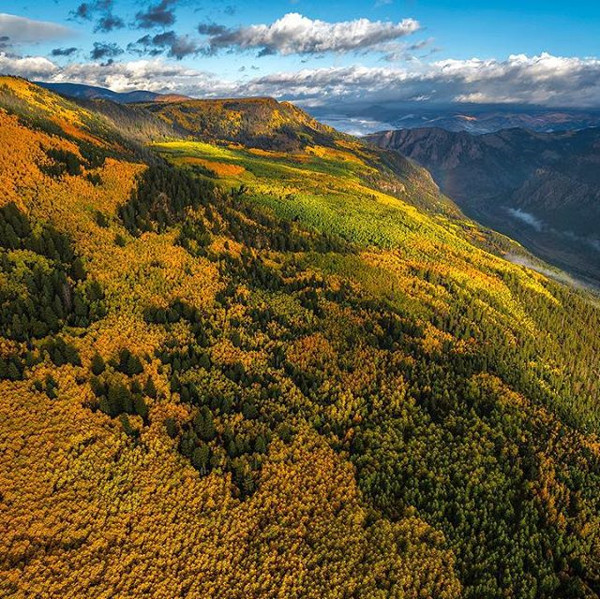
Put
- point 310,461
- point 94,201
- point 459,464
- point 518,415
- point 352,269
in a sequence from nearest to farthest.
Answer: point 310,461 < point 459,464 < point 518,415 < point 94,201 < point 352,269

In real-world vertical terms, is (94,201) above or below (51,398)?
above

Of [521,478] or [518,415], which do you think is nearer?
[521,478]

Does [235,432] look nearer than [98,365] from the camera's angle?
Yes

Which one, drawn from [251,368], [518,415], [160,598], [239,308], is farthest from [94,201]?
[518,415]

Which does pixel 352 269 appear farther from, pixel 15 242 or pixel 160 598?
pixel 160 598

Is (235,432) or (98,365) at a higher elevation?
(98,365)

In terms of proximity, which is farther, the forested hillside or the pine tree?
the pine tree

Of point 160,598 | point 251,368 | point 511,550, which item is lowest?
point 511,550

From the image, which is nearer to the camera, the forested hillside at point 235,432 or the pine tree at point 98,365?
the forested hillside at point 235,432
